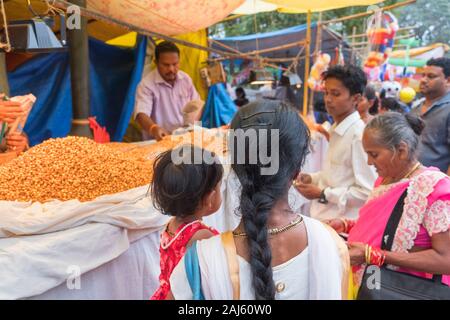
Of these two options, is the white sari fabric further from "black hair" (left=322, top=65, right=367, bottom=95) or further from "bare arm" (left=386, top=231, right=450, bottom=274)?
"black hair" (left=322, top=65, right=367, bottom=95)

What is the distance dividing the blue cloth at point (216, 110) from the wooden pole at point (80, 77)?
6.68ft

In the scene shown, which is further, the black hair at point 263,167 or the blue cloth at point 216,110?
the blue cloth at point 216,110

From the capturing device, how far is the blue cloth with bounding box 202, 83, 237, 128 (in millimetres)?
4176

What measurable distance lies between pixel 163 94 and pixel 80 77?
4.20 feet

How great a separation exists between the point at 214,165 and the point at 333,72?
123cm

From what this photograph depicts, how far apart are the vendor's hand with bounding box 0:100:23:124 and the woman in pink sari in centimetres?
139

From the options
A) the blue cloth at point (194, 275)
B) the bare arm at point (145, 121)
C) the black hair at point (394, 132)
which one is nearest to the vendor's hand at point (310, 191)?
the black hair at point (394, 132)

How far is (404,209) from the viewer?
4.08 feet

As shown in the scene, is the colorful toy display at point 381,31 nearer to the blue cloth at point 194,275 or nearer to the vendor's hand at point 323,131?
the vendor's hand at point 323,131

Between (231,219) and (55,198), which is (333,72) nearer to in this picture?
(231,219)

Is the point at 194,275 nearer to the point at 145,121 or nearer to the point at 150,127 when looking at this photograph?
the point at 150,127

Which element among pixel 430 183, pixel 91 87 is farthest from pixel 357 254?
pixel 91 87

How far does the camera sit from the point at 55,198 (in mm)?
1395

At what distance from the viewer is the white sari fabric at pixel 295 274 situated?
0.79 meters
